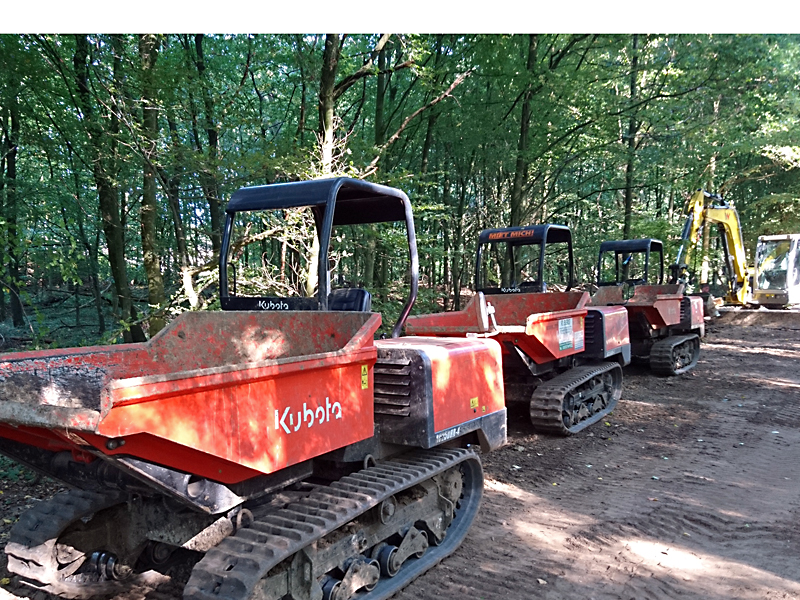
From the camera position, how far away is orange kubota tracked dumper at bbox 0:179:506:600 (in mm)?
2297

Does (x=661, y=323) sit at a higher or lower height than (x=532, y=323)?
lower

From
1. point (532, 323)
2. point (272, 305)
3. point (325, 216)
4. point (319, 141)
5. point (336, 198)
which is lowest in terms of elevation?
point (532, 323)

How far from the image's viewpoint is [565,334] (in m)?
7.02

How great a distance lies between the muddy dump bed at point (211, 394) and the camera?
2.03 metres

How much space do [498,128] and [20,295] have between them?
1351cm

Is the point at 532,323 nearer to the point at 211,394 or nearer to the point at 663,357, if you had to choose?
the point at 211,394

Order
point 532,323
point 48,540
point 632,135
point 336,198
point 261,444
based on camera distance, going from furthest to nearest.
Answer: point 632,135, point 532,323, point 336,198, point 48,540, point 261,444

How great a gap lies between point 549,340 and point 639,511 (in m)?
2.34

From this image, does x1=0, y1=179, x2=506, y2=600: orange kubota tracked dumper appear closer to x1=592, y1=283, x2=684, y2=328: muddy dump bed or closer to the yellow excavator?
x1=592, y1=283, x2=684, y2=328: muddy dump bed

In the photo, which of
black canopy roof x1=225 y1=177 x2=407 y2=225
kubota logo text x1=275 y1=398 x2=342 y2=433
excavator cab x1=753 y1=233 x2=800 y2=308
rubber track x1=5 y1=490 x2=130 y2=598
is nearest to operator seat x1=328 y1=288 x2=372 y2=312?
black canopy roof x1=225 y1=177 x2=407 y2=225

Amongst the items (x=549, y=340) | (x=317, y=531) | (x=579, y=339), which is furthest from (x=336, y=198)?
(x=579, y=339)

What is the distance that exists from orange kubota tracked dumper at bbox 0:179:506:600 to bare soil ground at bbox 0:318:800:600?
41cm

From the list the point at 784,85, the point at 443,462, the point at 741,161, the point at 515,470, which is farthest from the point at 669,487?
the point at 741,161

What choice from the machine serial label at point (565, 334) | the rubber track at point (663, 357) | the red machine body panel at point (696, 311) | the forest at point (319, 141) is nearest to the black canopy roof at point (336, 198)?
the forest at point (319, 141)
